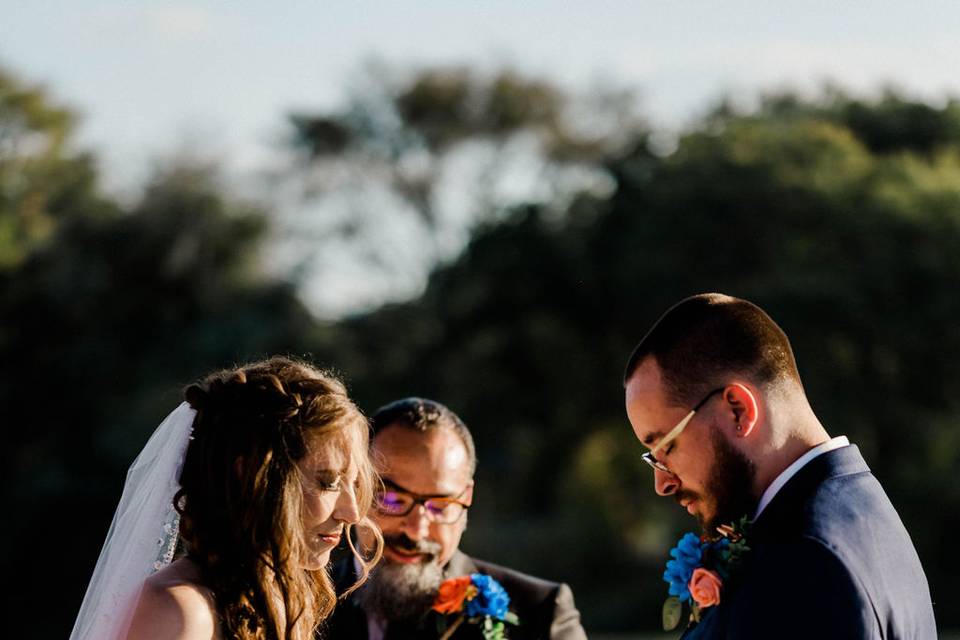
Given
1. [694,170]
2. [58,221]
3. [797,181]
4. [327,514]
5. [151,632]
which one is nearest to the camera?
[151,632]

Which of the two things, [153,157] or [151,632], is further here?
[153,157]

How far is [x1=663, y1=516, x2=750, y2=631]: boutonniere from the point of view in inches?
127

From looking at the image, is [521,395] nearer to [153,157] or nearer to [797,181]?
[797,181]

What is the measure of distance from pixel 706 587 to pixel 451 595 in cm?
170

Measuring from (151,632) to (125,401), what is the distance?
83.2 ft

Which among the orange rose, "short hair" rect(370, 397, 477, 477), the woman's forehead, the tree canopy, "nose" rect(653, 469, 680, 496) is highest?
the tree canopy

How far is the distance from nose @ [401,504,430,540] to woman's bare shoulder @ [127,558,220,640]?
4.86 feet

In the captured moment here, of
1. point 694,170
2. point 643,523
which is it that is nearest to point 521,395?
point 643,523

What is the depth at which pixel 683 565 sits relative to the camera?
11.7 feet

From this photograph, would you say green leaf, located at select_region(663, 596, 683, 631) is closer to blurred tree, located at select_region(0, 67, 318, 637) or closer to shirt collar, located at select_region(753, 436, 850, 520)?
shirt collar, located at select_region(753, 436, 850, 520)

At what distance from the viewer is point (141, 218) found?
3086 centimetres

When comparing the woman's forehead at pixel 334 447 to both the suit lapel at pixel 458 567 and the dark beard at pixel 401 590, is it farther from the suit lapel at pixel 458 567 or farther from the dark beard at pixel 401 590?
the suit lapel at pixel 458 567

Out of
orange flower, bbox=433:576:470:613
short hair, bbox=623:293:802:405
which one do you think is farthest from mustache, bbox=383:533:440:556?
short hair, bbox=623:293:802:405

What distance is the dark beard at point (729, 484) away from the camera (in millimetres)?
3307
